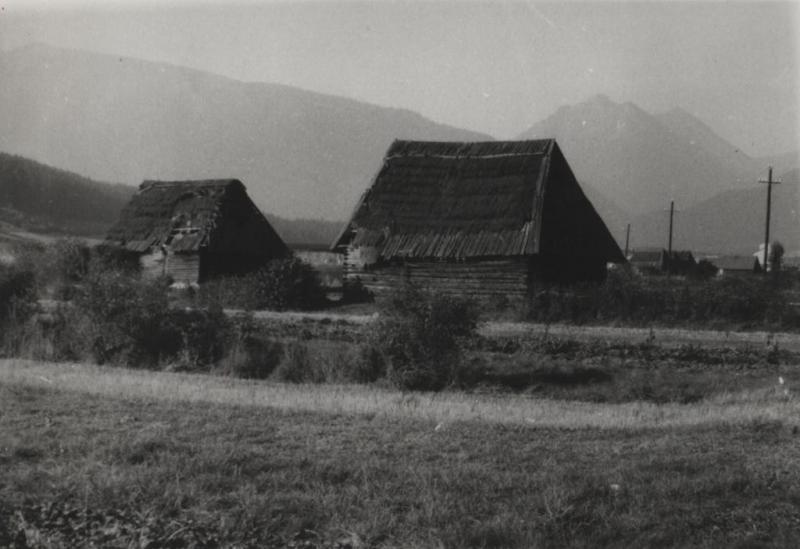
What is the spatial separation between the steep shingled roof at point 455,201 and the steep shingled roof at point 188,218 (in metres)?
7.32

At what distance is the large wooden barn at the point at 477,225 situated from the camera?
96.3 feet

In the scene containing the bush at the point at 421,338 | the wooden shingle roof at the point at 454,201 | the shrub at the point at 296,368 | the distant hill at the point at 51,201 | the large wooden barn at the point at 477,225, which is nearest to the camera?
the bush at the point at 421,338

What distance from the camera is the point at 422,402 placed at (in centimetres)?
1311

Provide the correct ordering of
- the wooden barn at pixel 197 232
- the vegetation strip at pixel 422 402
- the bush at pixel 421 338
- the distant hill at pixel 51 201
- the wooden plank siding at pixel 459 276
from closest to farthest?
the vegetation strip at pixel 422 402
the bush at pixel 421 338
the wooden plank siding at pixel 459 276
the wooden barn at pixel 197 232
the distant hill at pixel 51 201

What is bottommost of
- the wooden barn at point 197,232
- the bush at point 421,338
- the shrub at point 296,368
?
the shrub at point 296,368

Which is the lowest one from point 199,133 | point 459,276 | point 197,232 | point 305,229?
point 459,276

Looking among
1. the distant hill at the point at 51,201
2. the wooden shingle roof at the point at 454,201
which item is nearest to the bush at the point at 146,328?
the wooden shingle roof at the point at 454,201

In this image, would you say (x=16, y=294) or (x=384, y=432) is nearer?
→ (x=384, y=432)

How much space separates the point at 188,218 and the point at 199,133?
10554cm

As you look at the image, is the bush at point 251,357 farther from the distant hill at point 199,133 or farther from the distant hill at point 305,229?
the distant hill at point 199,133

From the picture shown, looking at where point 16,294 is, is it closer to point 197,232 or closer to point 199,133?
point 197,232

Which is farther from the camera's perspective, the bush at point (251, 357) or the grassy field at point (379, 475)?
the bush at point (251, 357)

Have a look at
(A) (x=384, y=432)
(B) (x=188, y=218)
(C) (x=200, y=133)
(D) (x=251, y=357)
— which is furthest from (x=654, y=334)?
(C) (x=200, y=133)

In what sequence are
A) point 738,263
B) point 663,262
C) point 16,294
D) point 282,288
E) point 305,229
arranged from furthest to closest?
1. point 305,229
2. point 738,263
3. point 663,262
4. point 282,288
5. point 16,294
